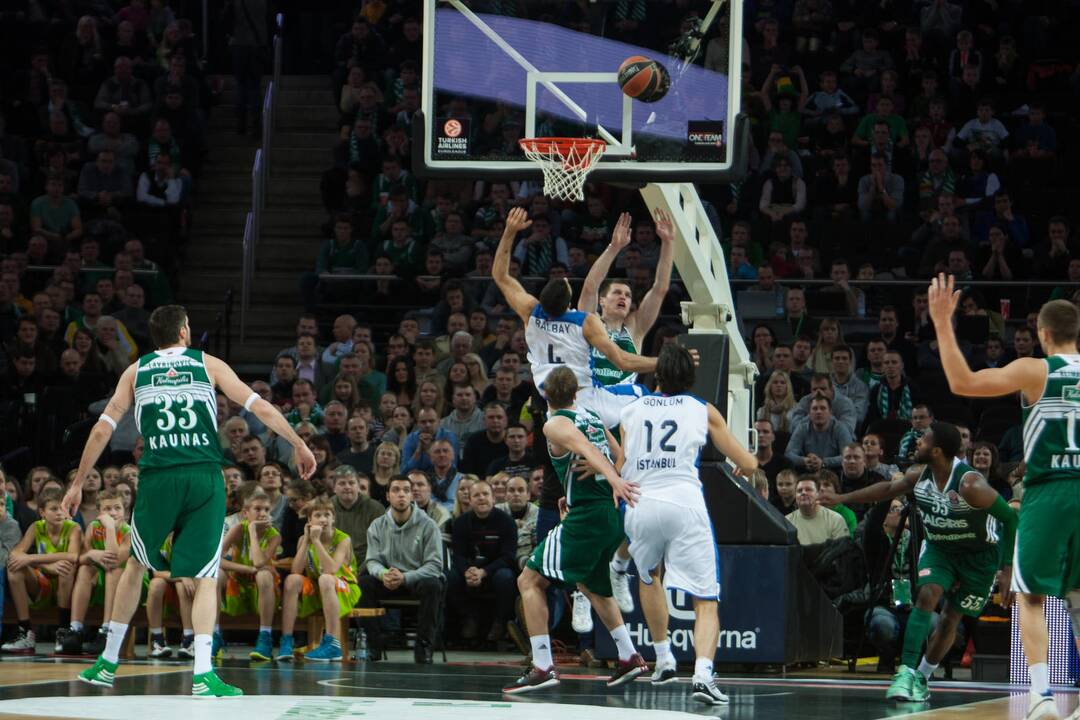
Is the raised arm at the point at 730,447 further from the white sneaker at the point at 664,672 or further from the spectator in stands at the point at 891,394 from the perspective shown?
the spectator in stands at the point at 891,394

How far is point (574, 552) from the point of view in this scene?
412 inches

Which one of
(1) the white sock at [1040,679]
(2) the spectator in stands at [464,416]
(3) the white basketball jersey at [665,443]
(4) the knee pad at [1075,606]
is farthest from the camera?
(2) the spectator in stands at [464,416]

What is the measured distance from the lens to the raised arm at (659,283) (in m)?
11.7

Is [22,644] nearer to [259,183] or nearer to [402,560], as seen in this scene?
[402,560]

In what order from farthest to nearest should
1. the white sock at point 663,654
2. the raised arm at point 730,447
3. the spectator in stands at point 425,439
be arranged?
the spectator in stands at point 425,439 → the white sock at point 663,654 → the raised arm at point 730,447

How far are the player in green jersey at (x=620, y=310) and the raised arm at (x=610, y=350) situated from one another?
40 cm

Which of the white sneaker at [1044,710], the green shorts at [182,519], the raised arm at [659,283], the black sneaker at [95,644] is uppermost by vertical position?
the raised arm at [659,283]

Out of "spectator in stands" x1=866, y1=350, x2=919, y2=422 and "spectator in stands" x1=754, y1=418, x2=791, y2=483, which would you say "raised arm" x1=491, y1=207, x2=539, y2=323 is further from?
"spectator in stands" x1=866, y1=350, x2=919, y2=422

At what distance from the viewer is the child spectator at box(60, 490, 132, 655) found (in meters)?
14.2

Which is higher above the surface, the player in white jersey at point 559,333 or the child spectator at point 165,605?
the player in white jersey at point 559,333

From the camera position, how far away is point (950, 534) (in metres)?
10.6

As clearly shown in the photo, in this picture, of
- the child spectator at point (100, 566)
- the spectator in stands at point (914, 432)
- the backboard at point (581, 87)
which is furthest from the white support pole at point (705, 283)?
the child spectator at point (100, 566)

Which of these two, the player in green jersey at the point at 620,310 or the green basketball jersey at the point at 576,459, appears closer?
the green basketball jersey at the point at 576,459

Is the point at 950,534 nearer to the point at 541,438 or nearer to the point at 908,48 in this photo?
the point at 541,438
